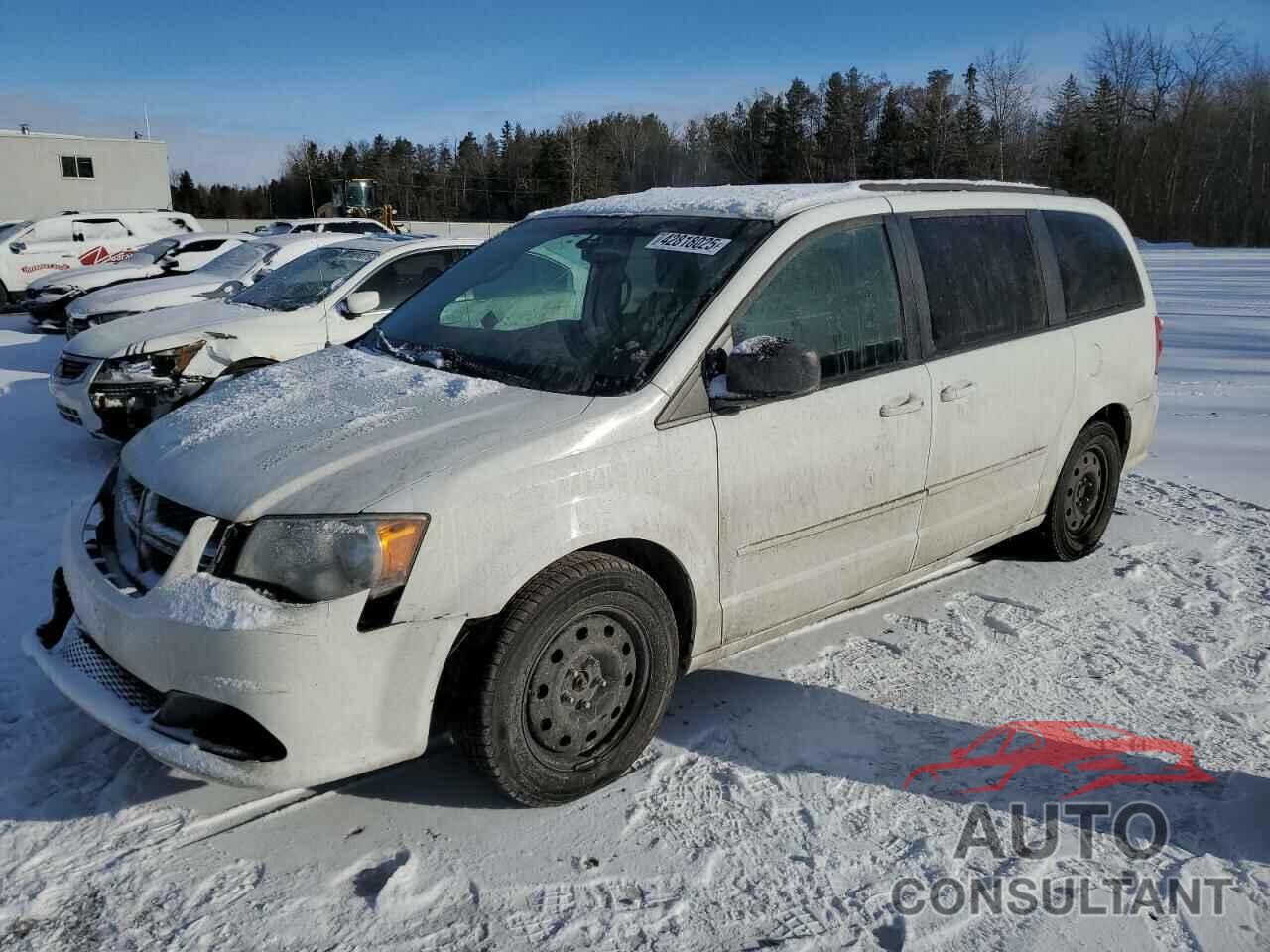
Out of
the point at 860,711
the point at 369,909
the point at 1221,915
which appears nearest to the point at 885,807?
the point at 860,711

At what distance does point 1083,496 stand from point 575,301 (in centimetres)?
302

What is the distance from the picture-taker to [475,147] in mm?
89688

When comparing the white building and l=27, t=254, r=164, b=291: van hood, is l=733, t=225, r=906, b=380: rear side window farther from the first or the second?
the white building

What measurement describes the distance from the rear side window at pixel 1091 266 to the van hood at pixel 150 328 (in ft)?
18.6

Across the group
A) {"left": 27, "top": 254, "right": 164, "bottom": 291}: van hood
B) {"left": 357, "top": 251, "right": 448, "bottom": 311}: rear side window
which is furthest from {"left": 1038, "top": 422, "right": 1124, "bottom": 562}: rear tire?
{"left": 27, "top": 254, "right": 164, "bottom": 291}: van hood

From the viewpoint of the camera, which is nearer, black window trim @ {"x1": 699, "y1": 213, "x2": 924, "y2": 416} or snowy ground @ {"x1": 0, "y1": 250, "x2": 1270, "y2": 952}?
snowy ground @ {"x1": 0, "y1": 250, "x2": 1270, "y2": 952}

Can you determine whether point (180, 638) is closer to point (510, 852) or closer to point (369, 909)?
point (369, 909)

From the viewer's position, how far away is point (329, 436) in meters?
3.05

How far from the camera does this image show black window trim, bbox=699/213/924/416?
3381 millimetres

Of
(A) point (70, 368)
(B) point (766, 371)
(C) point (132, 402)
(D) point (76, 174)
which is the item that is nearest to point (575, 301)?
(B) point (766, 371)

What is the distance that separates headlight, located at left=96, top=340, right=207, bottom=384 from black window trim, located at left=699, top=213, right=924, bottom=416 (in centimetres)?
515

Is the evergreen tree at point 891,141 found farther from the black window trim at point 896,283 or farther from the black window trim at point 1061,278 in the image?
the black window trim at point 896,283

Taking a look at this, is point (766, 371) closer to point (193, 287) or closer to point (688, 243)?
point (688, 243)

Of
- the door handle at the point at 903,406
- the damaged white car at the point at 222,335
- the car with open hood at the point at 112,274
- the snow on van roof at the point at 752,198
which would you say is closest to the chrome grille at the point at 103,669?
the snow on van roof at the point at 752,198
